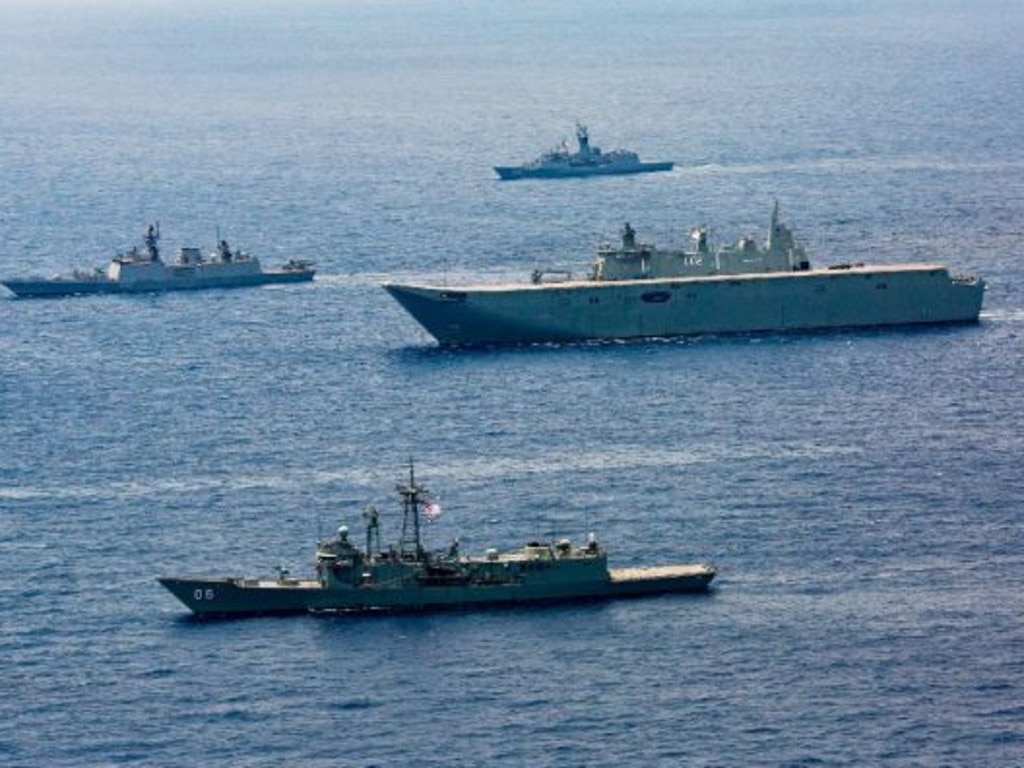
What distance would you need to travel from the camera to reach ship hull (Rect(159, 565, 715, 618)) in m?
137

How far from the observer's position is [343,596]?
13750cm

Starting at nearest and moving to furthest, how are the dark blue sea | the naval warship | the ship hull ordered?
1. the dark blue sea
2. the ship hull
3. the naval warship

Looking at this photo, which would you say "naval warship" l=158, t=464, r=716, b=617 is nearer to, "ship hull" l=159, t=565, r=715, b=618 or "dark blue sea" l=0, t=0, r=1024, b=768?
"ship hull" l=159, t=565, r=715, b=618

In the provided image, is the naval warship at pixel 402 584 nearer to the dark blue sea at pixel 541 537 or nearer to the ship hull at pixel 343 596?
the ship hull at pixel 343 596

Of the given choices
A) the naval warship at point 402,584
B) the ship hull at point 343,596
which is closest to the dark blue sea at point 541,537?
the ship hull at point 343,596

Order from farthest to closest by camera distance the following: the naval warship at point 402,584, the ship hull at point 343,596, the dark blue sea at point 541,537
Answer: the naval warship at point 402,584
the ship hull at point 343,596
the dark blue sea at point 541,537

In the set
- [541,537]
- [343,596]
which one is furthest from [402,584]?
[541,537]

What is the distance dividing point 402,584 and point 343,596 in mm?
2870

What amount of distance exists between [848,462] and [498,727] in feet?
159

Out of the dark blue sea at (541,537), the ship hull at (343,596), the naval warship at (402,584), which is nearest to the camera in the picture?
the dark blue sea at (541,537)

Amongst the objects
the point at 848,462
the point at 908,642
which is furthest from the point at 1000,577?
the point at 848,462

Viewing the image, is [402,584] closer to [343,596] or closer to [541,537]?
[343,596]

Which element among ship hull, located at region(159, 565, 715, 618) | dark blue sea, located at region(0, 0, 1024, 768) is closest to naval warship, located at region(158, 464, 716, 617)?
ship hull, located at region(159, 565, 715, 618)

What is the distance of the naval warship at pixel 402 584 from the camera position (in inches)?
5408
